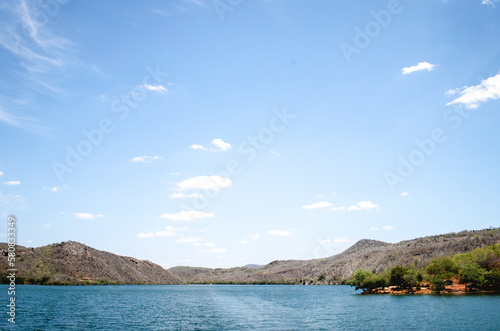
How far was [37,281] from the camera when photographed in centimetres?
16938

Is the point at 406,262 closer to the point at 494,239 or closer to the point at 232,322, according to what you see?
the point at 494,239

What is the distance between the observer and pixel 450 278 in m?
102

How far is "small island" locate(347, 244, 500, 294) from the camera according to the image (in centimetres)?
9244

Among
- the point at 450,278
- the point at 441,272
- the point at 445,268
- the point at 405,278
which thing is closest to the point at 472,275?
the point at 450,278

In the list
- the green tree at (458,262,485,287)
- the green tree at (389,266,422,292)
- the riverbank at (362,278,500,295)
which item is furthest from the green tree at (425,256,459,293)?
the green tree at (458,262,485,287)

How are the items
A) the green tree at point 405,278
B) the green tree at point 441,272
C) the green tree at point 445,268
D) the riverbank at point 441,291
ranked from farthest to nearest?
1. the green tree at point 445,268
2. the green tree at point 405,278
3. the green tree at point 441,272
4. the riverbank at point 441,291

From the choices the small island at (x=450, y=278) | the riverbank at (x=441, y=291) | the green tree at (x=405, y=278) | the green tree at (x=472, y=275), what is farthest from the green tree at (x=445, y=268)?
the green tree at (x=405, y=278)

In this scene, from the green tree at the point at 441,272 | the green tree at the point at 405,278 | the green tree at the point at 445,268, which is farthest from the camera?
the green tree at the point at 445,268

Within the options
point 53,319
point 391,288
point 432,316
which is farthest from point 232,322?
point 391,288

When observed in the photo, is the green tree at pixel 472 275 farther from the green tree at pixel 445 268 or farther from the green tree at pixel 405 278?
the green tree at pixel 405 278

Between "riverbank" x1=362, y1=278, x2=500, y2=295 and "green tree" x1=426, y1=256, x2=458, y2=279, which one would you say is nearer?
"riverbank" x1=362, y1=278, x2=500, y2=295

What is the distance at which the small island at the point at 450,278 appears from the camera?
9244cm

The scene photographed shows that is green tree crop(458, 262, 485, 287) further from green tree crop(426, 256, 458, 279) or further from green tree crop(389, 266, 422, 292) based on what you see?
green tree crop(389, 266, 422, 292)

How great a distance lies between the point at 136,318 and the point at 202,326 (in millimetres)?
14721
